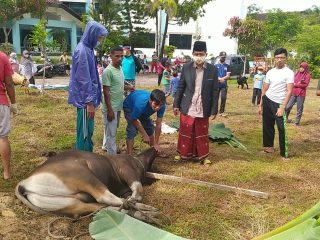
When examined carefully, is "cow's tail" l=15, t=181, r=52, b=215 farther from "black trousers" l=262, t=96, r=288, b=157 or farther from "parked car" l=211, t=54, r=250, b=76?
"parked car" l=211, t=54, r=250, b=76

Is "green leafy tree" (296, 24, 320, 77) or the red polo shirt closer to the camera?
the red polo shirt

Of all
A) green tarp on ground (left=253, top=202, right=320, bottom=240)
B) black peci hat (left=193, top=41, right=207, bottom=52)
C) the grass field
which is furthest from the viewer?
black peci hat (left=193, top=41, right=207, bottom=52)

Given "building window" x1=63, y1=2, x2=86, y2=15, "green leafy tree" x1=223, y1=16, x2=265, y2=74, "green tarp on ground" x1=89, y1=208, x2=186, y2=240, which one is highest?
"building window" x1=63, y1=2, x2=86, y2=15

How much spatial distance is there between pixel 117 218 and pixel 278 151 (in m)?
5.06

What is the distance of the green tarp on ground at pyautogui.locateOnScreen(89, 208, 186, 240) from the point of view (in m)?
1.75

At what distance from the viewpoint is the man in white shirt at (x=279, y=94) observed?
5.66 m

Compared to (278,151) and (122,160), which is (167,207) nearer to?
(122,160)

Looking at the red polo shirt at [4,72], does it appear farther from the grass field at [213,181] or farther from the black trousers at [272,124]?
the black trousers at [272,124]

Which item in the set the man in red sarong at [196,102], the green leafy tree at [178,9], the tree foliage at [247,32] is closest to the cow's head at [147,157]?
the man in red sarong at [196,102]

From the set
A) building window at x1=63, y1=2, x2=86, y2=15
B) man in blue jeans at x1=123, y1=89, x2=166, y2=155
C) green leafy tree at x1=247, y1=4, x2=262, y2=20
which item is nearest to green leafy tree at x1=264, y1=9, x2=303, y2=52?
green leafy tree at x1=247, y1=4, x2=262, y2=20

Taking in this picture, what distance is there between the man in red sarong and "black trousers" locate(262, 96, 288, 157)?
3.57ft

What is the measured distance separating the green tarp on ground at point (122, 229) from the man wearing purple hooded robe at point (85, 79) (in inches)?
103

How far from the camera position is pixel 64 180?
3463 mm

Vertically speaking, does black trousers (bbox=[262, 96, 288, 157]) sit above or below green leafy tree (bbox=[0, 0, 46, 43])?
below
